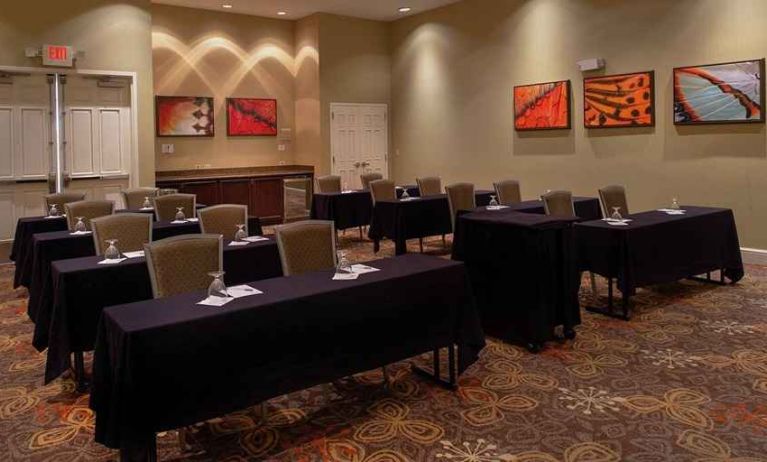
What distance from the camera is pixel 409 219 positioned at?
311 inches

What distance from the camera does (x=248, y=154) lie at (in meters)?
11.9

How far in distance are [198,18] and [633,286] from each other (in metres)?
9.02

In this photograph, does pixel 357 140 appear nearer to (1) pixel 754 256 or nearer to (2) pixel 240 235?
(1) pixel 754 256

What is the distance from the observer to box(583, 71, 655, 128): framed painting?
8281 mm

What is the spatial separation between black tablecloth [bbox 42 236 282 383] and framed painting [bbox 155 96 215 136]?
7214mm

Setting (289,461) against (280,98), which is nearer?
(289,461)

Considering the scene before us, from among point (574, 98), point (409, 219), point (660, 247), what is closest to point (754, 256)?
point (660, 247)

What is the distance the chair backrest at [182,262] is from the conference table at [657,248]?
3324mm

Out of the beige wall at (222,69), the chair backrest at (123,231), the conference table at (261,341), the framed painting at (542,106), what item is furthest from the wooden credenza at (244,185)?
the conference table at (261,341)

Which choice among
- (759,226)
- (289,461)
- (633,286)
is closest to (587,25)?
(759,226)

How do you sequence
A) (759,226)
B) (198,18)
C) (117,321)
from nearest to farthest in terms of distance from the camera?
(117,321) < (759,226) < (198,18)

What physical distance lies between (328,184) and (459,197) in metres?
2.58

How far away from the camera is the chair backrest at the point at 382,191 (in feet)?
28.7

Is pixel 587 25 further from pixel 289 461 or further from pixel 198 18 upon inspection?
pixel 289 461
